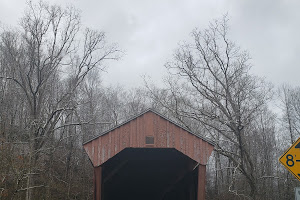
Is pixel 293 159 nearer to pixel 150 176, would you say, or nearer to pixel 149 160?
pixel 149 160

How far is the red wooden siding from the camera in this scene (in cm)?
962

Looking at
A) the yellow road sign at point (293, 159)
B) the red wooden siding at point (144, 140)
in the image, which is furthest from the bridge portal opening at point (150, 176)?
Result: the yellow road sign at point (293, 159)

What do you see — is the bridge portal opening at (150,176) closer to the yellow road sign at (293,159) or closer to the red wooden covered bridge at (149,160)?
the red wooden covered bridge at (149,160)

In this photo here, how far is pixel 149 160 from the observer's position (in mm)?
13695

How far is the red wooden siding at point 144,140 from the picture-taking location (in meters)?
9.62

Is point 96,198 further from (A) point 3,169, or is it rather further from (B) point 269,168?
(B) point 269,168

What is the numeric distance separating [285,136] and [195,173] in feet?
67.5

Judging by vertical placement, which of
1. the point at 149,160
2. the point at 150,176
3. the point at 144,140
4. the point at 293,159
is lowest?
the point at 150,176

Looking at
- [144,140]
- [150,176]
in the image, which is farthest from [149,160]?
[144,140]

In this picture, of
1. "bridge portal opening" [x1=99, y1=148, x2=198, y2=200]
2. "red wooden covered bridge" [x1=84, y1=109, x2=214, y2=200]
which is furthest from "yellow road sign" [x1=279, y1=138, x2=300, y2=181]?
"bridge portal opening" [x1=99, y1=148, x2=198, y2=200]

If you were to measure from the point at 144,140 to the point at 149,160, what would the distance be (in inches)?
165

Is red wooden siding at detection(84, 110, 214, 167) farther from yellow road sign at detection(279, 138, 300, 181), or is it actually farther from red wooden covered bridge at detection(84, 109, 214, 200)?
yellow road sign at detection(279, 138, 300, 181)

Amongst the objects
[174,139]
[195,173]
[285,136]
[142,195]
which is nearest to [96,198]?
[174,139]

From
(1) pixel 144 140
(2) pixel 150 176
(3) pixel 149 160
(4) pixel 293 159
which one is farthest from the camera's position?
(2) pixel 150 176
